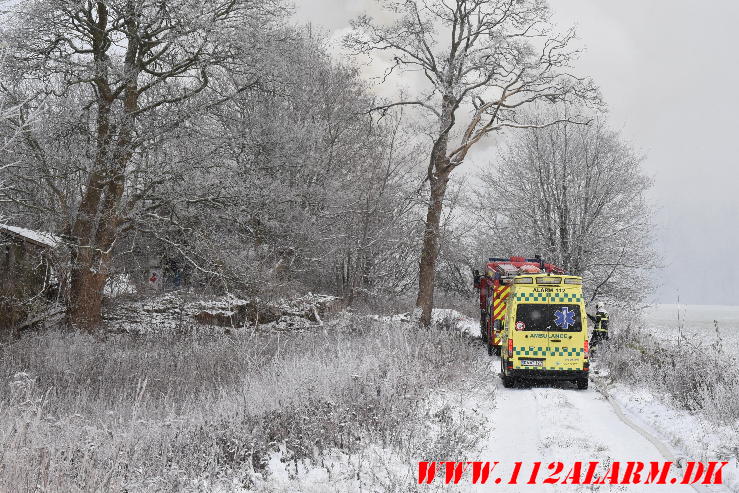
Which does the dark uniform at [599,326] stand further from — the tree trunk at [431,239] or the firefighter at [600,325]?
the tree trunk at [431,239]

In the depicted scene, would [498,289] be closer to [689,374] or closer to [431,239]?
[431,239]

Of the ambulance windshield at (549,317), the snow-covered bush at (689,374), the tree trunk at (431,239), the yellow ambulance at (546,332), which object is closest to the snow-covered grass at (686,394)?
the snow-covered bush at (689,374)

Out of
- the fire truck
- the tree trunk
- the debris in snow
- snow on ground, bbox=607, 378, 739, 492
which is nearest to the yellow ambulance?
snow on ground, bbox=607, 378, 739, 492

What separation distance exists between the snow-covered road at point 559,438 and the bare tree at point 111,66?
11.6 m

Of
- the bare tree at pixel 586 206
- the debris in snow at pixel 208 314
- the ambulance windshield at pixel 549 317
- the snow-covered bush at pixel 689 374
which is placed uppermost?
the bare tree at pixel 586 206

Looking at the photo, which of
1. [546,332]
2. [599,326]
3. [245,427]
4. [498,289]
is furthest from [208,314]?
[245,427]

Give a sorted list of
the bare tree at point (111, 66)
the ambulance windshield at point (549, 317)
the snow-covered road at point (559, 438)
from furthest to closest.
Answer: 1. the bare tree at point (111, 66)
2. the ambulance windshield at point (549, 317)
3. the snow-covered road at point (559, 438)

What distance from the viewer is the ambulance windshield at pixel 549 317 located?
530 inches

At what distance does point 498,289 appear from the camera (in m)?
18.6

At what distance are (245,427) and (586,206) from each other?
2302 centimetres

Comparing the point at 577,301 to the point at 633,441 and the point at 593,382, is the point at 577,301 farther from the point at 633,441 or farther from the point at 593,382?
the point at 633,441

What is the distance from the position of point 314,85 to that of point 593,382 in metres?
19.0

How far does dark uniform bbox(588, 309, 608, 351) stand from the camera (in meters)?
16.6

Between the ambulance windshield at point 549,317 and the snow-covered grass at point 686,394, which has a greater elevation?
the ambulance windshield at point 549,317
